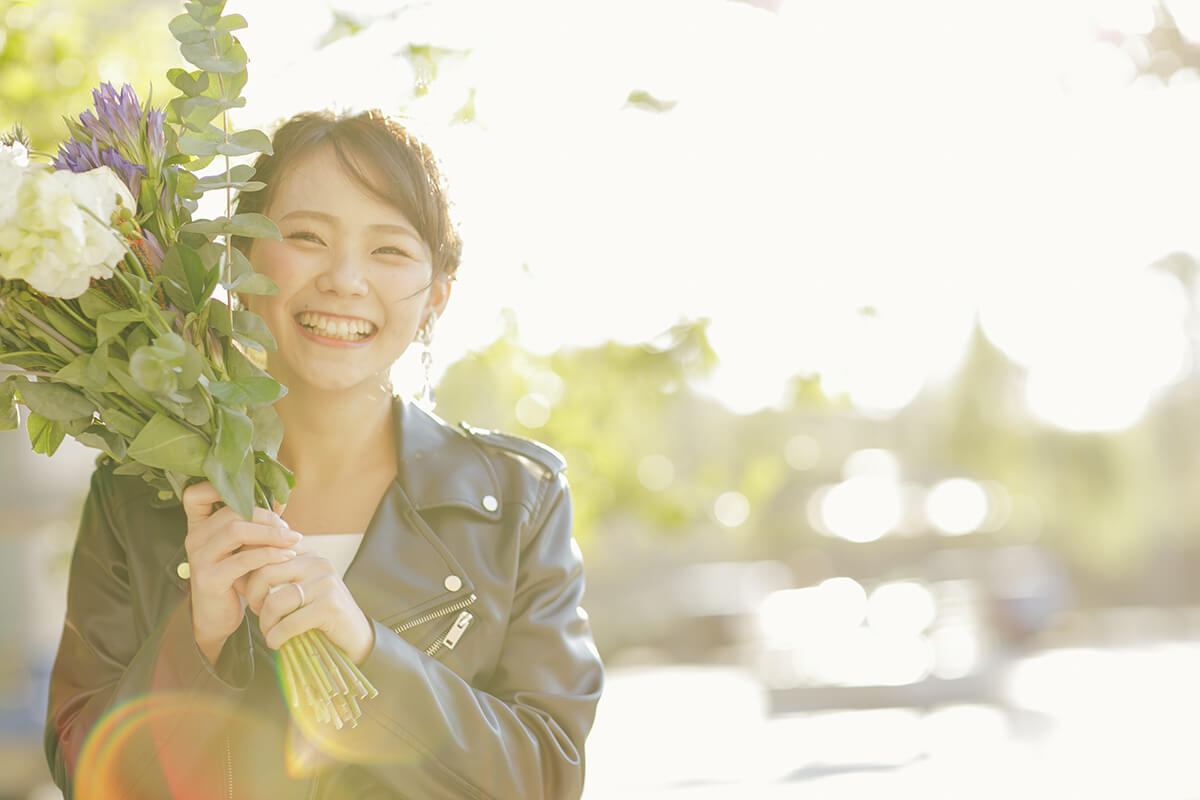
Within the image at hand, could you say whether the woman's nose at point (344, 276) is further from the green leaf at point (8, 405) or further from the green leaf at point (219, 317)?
the green leaf at point (8, 405)

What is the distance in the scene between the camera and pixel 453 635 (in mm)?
2012

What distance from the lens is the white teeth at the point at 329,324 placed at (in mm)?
1963

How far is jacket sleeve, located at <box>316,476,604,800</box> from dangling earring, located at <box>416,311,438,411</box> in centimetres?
36

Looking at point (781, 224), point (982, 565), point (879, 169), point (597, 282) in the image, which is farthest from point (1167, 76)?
point (982, 565)

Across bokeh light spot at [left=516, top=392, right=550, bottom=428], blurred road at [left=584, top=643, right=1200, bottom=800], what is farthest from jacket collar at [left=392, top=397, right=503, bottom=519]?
blurred road at [left=584, top=643, right=1200, bottom=800]

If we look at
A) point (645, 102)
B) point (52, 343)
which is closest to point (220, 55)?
point (52, 343)

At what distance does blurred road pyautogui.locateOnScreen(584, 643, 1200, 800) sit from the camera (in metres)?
10.1

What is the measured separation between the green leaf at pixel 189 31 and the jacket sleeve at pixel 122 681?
749 mm

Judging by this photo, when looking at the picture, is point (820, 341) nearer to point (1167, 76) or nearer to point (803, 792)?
point (1167, 76)

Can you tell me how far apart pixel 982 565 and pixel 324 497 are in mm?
23154

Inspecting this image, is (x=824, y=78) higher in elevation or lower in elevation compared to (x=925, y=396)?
lower

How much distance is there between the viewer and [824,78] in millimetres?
4652

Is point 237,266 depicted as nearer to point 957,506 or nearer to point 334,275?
point 334,275

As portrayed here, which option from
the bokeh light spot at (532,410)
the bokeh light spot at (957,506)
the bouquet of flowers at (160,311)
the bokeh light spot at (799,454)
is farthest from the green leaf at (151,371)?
the bokeh light spot at (957,506)
